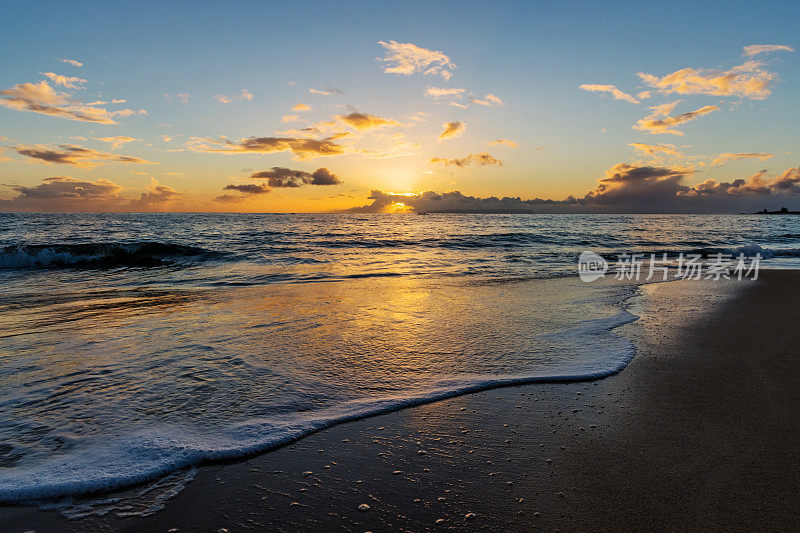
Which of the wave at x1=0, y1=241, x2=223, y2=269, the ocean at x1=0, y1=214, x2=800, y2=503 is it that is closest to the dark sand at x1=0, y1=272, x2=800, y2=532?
the ocean at x1=0, y1=214, x2=800, y2=503

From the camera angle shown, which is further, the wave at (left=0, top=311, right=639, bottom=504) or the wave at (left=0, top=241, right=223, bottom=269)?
the wave at (left=0, top=241, right=223, bottom=269)

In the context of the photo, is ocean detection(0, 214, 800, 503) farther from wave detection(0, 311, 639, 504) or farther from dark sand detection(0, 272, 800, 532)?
dark sand detection(0, 272, 800, 532)

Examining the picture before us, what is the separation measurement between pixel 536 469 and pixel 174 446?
245cm

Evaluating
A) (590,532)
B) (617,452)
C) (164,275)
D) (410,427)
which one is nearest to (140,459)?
(410,427)

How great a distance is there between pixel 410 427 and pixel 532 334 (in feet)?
10.1

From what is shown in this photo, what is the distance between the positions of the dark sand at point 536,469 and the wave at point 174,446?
12 centimetres

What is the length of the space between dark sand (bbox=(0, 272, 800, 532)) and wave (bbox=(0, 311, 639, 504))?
0.39ft

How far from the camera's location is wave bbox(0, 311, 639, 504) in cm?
253

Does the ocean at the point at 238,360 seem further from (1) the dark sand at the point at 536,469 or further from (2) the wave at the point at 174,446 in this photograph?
(1) the dark sand at the point at 536,469

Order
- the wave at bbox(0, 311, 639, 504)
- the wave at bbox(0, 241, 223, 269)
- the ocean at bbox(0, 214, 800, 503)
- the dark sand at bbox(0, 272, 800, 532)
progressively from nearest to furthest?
1. the dark sand at bbox(0, 272, 800, 532)
2. the wave at bbox(0, 311, 639, 504)
3. the ocean at bbox(0, 214, 800, 503)
4. the wave at bbox(0, 241, 223, 269)

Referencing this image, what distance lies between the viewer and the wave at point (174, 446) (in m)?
2.53

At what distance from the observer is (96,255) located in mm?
20125

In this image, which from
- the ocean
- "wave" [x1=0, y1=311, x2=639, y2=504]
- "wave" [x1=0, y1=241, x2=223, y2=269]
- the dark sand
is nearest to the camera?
the dark sand

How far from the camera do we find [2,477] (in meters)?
2.56
